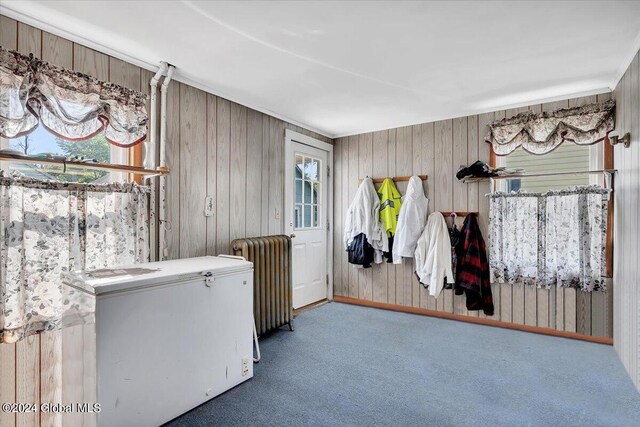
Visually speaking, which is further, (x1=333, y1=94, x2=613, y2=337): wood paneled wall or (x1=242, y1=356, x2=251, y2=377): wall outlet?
(x1=333, y1=94, x2=613, y2=337): wood paneled wall

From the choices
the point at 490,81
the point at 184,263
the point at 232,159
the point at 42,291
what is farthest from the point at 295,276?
the point at 490,81

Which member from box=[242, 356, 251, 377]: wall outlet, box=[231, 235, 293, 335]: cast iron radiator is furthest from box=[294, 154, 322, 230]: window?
box=[242, 356, 251, 377]: wall outlet

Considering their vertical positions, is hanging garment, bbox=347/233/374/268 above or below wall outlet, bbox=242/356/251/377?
above

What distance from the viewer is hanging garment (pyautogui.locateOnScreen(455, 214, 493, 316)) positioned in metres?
3.46

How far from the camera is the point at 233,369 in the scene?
224 centimetres

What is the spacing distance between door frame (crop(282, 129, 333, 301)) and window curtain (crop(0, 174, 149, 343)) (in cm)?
183

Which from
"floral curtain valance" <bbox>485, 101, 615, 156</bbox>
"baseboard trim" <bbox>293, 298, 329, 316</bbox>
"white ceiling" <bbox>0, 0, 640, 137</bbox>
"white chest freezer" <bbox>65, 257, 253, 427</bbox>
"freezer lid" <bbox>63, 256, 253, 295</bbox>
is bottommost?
Answer: "baseboard trim" <bbox>293, 298, 329, 316</bbox>

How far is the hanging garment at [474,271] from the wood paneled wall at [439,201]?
107 mm

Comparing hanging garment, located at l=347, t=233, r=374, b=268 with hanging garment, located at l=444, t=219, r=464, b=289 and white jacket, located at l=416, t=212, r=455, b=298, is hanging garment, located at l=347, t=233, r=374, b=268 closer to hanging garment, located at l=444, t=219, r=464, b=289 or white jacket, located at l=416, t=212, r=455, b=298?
white jacket, located at l=416, t=212, r=455, b=298

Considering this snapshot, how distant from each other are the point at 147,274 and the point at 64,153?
935 millimetres

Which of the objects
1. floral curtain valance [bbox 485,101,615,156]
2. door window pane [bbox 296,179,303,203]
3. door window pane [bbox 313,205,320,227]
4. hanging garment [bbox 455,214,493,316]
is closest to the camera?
floral curtain valance [bbox 485,101,615,156]

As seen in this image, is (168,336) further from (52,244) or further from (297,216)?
(297,216)

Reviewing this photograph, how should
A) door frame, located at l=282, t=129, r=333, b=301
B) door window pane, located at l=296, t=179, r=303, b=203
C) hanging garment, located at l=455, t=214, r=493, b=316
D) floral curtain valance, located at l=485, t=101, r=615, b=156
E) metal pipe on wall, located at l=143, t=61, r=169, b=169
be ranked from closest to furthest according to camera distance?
metal pipe on wall, located at l=143, t=61, r=169, b=169
floral curtain valance, located at l=485, t=101, r=615, b=156
hanging garment, located at l=455, t=214, r=493, b=316
door frame, located at l=282, t=129, r=333, b=301
door window pane, located at l=296, t=179, r=303, b=203

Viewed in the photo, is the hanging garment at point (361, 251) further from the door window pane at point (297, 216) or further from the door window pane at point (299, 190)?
the door window pane at point (299, 190)
